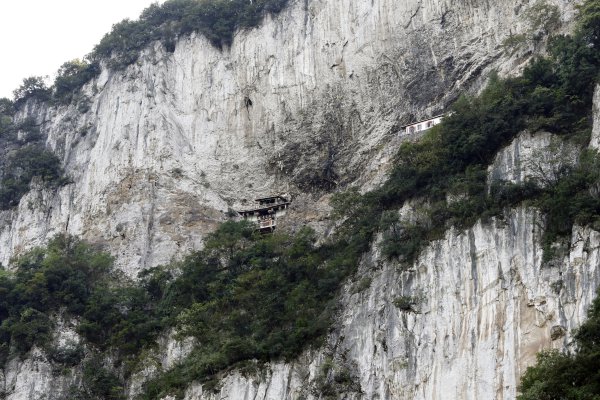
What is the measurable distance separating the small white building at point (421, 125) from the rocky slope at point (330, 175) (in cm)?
79

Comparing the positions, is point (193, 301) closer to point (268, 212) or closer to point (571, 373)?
point (268, 212)

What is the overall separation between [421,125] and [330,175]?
5285 millimetres

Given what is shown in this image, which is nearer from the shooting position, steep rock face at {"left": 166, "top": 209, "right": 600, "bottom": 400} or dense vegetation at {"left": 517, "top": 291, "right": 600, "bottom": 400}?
dense vegetation at {"left": 517, "top": 291, "right": 600, "bottom": 400}

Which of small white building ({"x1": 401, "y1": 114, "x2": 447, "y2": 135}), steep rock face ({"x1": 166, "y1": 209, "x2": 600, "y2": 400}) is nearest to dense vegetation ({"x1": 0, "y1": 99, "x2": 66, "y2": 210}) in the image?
small white building ({"x1": 401, "y1": 114, "x2": 447, "y2": 135})

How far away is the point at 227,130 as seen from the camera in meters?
48.3

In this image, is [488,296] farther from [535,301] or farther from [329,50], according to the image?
[329,50]

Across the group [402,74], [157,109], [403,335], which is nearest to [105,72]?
[157,109]

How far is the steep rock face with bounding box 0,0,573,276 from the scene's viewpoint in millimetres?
42562

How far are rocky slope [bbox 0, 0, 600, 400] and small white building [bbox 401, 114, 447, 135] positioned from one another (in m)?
0.79

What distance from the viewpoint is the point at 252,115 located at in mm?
47969

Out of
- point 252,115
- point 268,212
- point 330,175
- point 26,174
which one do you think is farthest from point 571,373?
point 26,174

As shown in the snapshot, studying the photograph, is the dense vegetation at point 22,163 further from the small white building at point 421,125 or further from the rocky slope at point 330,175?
the small white building at point 421,125

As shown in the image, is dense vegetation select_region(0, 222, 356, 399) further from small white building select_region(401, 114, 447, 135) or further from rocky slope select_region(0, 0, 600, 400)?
small white building select_region(401, 114, 447, 135)

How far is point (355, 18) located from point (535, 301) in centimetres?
2240
